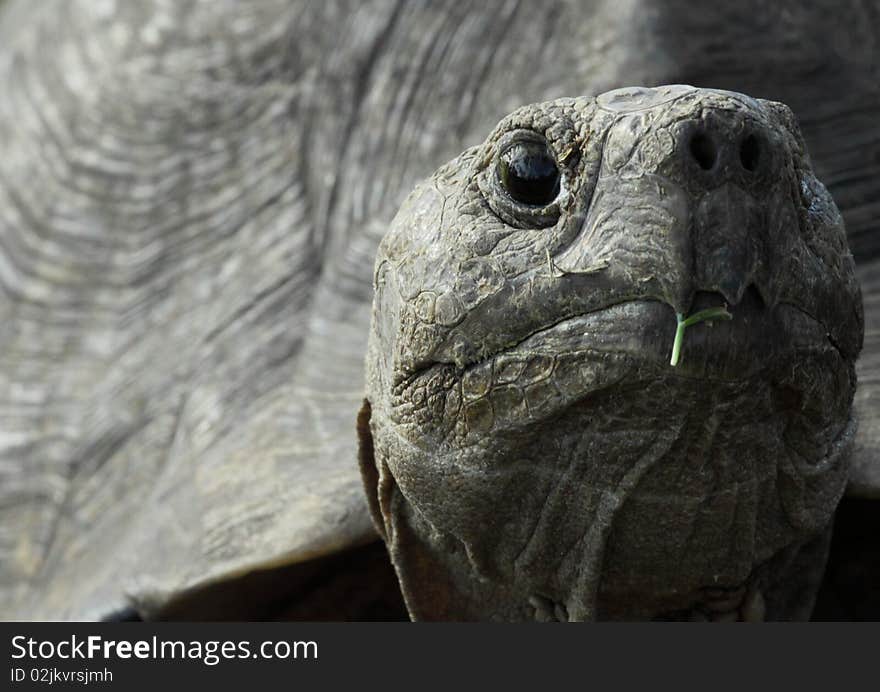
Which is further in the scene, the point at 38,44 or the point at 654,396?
the point at 38,44

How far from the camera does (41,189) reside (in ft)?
14.3

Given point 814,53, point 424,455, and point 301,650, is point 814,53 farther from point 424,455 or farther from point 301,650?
point 301,650

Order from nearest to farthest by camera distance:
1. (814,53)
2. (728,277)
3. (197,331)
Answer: (728,277)
(814,53)
(197,331)

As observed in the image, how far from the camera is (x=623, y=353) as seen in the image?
7.72 ft

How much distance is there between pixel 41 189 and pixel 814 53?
2124 millimetres

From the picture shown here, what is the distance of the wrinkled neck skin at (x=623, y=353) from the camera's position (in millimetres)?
2340

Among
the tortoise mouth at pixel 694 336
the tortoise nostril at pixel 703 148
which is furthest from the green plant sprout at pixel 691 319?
the tortoise nostril at pixel 703 148

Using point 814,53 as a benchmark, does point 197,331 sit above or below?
below

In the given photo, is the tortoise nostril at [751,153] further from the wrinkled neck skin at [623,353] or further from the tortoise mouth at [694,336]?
the tortoise mouth at [694,336]

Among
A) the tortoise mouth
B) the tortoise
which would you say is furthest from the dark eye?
the tortoise mouth

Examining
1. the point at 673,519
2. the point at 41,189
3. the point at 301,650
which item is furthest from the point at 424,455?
the point at 41,189

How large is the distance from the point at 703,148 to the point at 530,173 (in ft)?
1.00

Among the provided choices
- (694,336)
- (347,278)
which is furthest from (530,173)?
(347,278)

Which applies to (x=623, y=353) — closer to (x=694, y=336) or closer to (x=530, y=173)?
(x=694, y=336)
